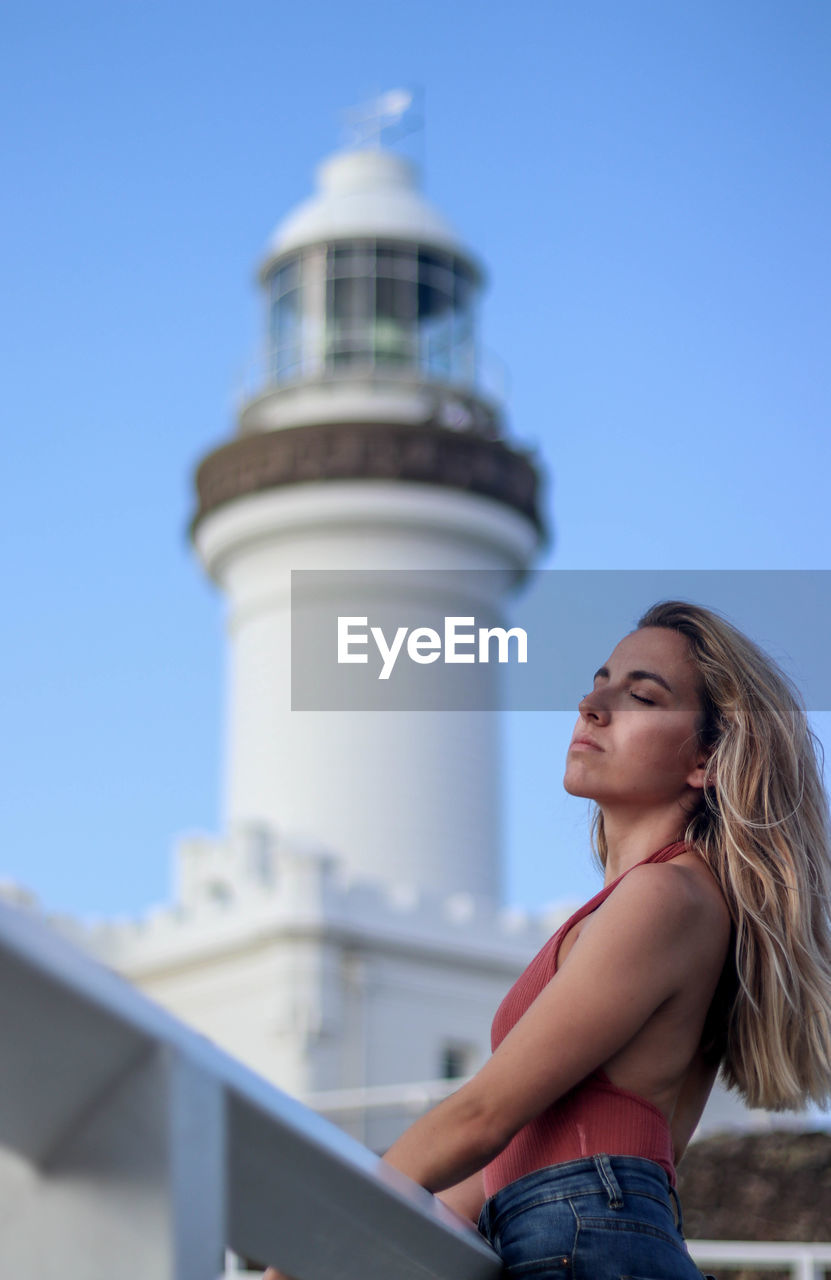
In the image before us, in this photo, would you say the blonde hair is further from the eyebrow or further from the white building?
the white building

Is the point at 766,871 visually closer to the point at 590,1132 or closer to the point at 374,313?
the point at 590,1132

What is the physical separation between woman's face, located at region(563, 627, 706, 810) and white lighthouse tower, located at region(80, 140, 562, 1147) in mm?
14017

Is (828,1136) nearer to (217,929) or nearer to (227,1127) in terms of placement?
(227,1127)

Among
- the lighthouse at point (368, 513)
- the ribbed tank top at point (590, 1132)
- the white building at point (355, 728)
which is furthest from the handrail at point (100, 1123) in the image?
the lighthouse at point (368, 513)

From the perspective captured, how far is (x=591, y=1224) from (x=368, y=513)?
19434 millimetres

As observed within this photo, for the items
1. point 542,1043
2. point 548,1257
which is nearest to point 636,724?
point 542,1043

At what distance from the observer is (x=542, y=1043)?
1562 mm

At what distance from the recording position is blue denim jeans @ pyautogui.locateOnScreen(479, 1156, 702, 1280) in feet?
4.75

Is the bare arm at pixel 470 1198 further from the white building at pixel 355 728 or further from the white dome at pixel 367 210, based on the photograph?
the white dome at pixel 367 210

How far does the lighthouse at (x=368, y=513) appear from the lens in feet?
65.7

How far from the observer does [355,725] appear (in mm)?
20219

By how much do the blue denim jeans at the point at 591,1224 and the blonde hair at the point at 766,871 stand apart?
8.9 inches

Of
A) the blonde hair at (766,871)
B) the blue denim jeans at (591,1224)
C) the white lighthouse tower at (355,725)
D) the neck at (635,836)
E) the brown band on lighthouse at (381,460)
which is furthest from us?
the brown band on lighthouse at (381,460)

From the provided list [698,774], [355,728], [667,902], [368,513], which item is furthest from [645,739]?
[368,513]
